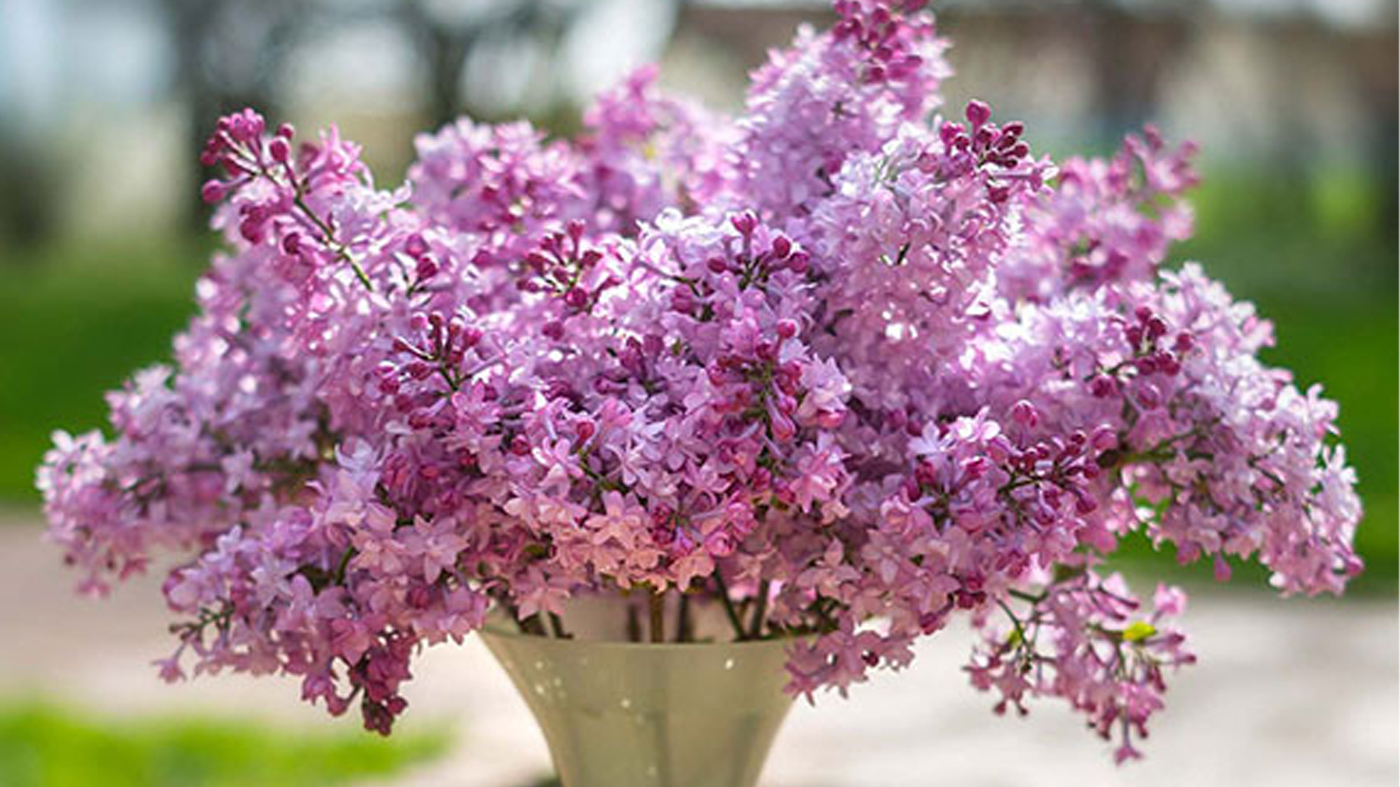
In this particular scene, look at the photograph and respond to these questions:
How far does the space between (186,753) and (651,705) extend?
2.06 meters

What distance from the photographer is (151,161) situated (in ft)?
25.6

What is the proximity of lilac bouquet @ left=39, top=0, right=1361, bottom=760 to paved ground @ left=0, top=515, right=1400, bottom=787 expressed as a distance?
1.37 m

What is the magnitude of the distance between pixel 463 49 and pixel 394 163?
0.86 meters

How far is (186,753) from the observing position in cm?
303

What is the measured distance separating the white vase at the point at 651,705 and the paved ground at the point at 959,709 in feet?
4.39

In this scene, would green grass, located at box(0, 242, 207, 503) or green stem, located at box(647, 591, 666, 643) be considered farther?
green grass, located at box(0, 242, 207, 503)

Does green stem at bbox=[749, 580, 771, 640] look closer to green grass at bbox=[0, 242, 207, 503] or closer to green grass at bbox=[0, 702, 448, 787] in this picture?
green grass at bbox=[0, 702, 448, 787]

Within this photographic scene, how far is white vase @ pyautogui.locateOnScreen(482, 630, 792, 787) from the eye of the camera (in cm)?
119

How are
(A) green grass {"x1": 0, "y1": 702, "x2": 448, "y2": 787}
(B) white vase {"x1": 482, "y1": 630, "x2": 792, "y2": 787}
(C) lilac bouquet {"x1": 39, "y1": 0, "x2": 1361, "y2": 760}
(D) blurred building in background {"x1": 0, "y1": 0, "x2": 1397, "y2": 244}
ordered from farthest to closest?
(D) blurred building in background {"x1": 0, "y1": 0, "x2": 1397, "y2": 244}, (A) green grass {"x1": 0, "y1": 702, "x2": 448, "y2": 787}, (B) white vase {"x1": 482, "y1": 630, "x2": 792, "y2": 787}, (C) lilac bouquet {"x1": 39, "y1": 0, "x2": 1361, "y2": 760}

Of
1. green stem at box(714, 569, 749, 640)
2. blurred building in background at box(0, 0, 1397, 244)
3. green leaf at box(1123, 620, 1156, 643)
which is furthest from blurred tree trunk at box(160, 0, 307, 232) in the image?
green leaf at box(1123, 620, 1156, 643)

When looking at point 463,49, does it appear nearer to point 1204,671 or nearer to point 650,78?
point 1204,671

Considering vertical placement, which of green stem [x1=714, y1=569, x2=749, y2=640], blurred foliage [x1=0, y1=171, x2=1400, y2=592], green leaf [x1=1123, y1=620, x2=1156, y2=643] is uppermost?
blurred foliage [x1=0, y1=171, x2=1400, y2=592]

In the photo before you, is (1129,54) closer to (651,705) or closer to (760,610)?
(760,610)

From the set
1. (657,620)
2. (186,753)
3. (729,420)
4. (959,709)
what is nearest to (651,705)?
(657,620)
